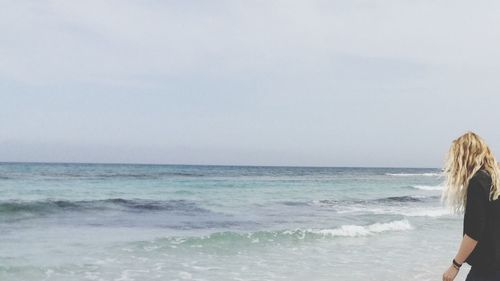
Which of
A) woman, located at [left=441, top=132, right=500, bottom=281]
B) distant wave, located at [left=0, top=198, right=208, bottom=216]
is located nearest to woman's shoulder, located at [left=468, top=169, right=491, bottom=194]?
woman, located at [left=441, top=132, right=500, bottom=281]

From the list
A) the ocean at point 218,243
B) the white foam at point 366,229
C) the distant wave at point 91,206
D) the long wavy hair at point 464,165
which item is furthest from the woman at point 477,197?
the distant wave at point 91,206

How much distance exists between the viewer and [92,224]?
15.4 metres

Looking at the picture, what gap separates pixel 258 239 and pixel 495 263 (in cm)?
963

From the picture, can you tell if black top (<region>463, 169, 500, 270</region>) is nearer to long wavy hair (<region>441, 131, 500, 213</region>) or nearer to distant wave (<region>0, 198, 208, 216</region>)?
long wavy hair (<region>441, 131, 500, 213</region>)

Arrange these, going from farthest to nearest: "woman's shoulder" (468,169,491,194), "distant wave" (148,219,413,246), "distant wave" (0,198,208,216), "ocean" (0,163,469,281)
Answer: "distant wave" (0,198,208,216) < "distant wave" (148,219,413,246) < "ocean" (0,163,469,281) < "woman's shoulder" (468,169,491,194)

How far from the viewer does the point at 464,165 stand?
137 inches

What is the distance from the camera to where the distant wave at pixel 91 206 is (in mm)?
18656

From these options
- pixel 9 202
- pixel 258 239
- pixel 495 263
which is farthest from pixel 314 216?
pixel 495 263

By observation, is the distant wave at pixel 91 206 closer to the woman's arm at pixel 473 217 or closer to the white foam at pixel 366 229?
the white foam at pixel 366 229

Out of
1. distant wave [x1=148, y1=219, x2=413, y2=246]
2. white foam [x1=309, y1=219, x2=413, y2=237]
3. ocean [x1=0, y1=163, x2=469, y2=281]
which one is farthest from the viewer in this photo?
white foam [x1=309, y1=219, x2=413, y2=237]

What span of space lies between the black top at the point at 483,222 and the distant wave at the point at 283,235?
355 inches

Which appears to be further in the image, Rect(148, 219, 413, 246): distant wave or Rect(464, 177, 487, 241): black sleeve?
Rect(148, 219, 413, 246): distant wave

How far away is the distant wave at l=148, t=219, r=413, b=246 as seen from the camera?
1261 centimetres

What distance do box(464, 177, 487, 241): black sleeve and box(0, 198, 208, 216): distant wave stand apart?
52.9 feet
